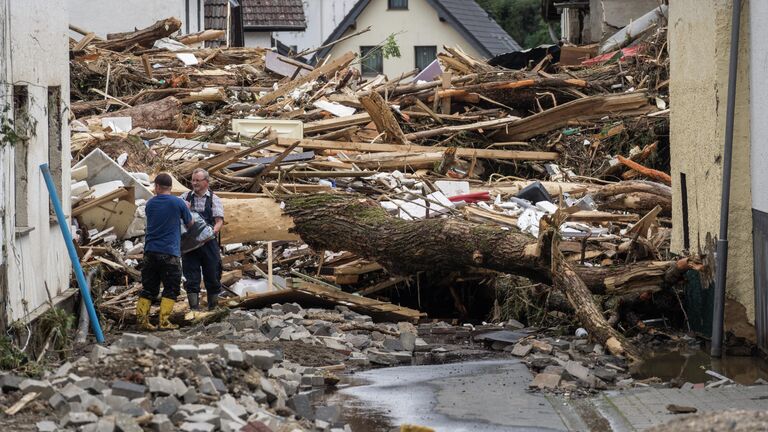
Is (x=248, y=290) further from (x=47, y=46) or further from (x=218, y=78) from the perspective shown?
(x=218, y=78)

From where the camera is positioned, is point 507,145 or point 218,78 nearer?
point 507,145

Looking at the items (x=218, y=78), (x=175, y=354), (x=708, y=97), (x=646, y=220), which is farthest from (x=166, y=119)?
(x=175, y=354)

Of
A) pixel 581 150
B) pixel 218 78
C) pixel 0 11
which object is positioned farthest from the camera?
pixel 218 78

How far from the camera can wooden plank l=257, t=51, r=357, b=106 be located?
73.5 ft

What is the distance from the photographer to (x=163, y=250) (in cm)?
1198

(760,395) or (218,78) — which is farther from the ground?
(218,78)

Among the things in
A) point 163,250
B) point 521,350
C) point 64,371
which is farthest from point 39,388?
point 521,350

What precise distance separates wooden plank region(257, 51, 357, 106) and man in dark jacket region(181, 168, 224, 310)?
371 inches

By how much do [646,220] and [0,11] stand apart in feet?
24.5

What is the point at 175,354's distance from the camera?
8.02m

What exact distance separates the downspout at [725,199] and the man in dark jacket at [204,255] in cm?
536

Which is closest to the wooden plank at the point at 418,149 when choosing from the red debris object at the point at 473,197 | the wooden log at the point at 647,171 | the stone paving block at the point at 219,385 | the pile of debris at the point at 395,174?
the pile of debris at the point at 395,174

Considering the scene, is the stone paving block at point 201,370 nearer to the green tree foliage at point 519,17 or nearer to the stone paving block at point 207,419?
the stone paving block at point 207,419

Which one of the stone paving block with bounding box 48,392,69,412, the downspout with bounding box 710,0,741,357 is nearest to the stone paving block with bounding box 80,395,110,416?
the stone paving block with bounding box 48,392,69,412
